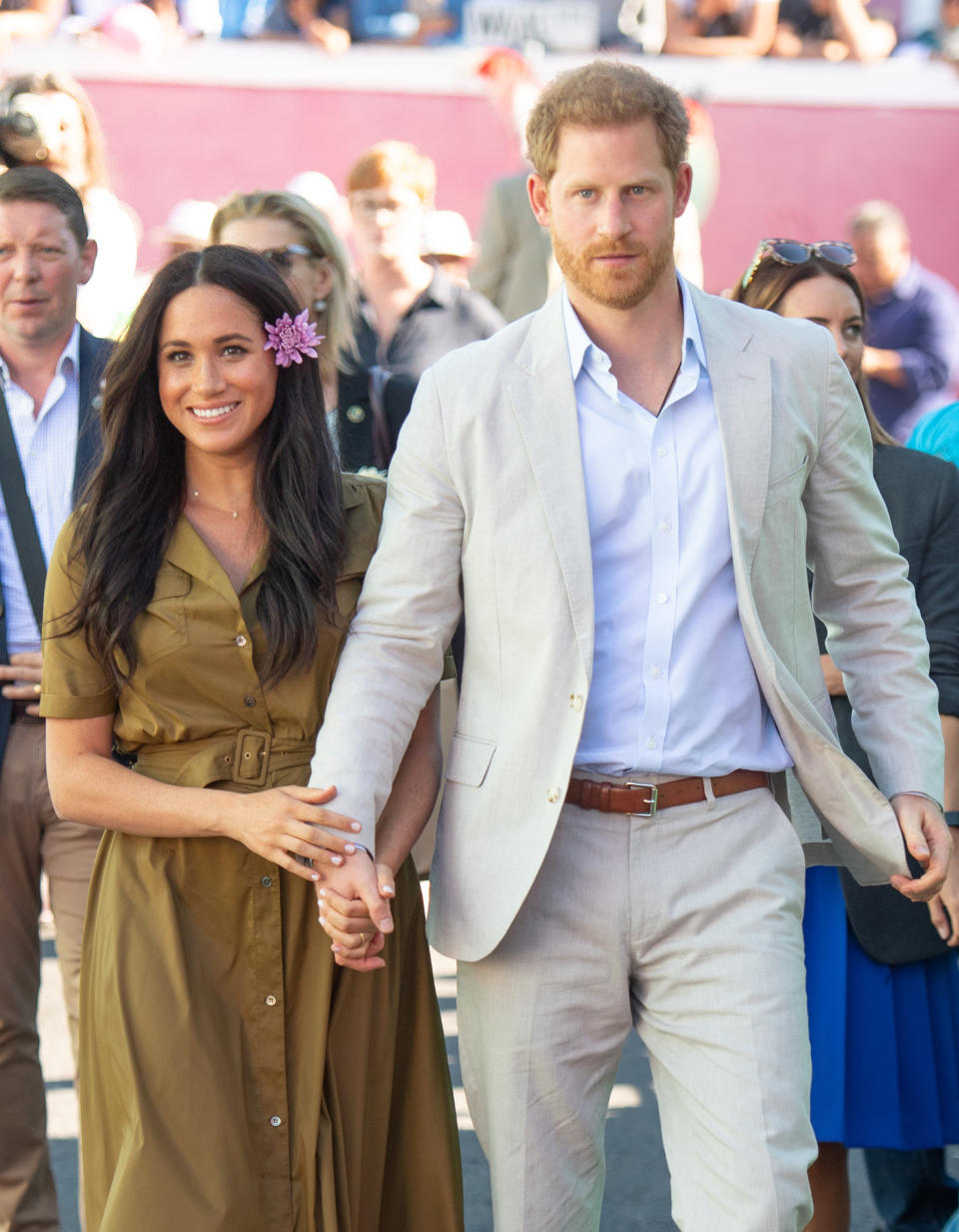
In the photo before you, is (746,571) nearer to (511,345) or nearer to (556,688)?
(556,688)

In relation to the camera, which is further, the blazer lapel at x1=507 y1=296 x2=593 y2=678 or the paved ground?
the paved ground

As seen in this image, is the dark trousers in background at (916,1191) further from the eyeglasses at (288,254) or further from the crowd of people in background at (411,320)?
the eyeglasses at (288,254)

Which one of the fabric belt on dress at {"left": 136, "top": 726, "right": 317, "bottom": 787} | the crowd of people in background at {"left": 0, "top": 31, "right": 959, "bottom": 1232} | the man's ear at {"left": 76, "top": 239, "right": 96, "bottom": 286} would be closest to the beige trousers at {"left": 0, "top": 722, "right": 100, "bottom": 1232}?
the crowd of people in background at {"left": 0, "top": 31, "right": 959, "bottom": 1232}

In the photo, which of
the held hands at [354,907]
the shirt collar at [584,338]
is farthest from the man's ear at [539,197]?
the held hands at [354,907]

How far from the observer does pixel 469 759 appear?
2939 millimetres

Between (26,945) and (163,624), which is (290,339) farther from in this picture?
(26,945)

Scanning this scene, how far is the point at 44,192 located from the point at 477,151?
263 inches

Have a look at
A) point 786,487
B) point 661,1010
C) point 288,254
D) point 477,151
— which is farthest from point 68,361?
point 477,151

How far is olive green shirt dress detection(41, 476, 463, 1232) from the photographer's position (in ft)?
9.37

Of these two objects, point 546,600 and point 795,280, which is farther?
point 795,280

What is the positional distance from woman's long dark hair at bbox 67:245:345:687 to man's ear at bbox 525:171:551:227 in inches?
19.9

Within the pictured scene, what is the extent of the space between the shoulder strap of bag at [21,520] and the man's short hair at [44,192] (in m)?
0.53

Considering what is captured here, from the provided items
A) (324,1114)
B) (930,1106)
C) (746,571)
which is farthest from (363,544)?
(930,1106)

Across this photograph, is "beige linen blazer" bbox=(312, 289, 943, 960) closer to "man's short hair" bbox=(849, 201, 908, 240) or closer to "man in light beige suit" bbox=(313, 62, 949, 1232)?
"man in light beige suit" bbox=(313, 62, 949, 1232)
